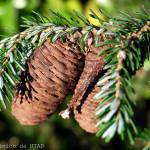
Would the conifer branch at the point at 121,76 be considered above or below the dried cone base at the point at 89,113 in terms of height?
above

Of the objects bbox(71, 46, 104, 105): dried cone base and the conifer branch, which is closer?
the conifer branch

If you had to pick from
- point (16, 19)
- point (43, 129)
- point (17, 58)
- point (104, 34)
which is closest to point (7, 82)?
point (17, 58)

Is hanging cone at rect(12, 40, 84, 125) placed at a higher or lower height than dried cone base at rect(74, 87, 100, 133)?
higher

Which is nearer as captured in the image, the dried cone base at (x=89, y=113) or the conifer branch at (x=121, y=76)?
the conifer branch at (x=121, y=76)

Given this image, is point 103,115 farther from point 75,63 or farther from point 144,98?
point 144,98
